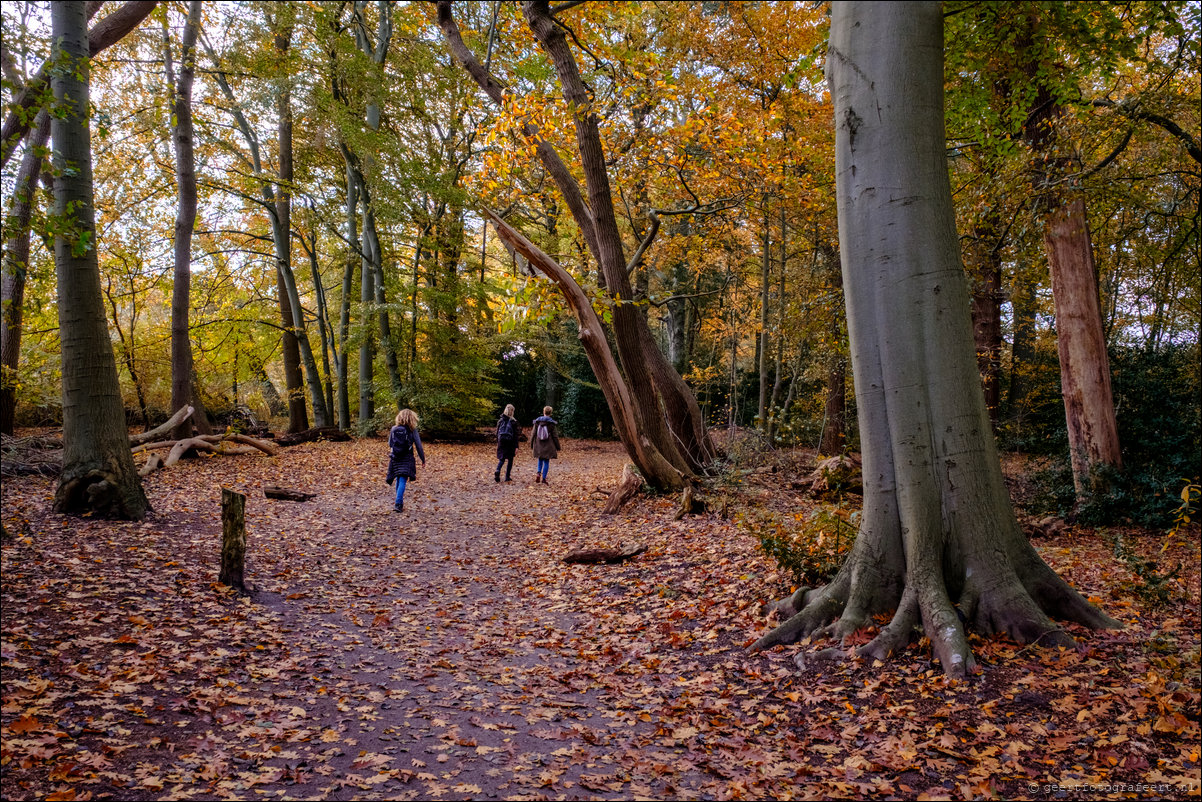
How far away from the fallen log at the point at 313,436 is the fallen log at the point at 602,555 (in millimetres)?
13498

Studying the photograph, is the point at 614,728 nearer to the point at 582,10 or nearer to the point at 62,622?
the point at 62,622

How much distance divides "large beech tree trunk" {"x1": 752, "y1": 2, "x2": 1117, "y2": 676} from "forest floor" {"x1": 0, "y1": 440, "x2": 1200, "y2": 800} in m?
0.30

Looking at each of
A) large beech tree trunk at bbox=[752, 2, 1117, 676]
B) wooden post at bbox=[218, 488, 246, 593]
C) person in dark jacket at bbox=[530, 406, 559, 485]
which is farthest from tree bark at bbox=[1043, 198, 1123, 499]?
wooden post at bbox=[218, 488, 246, 593]

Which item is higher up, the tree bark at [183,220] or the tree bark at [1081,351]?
the tree bark at [183,220]

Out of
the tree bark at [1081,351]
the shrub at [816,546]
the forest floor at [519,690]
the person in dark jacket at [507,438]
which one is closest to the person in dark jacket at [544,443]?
the person in dark jacket at [507,438]

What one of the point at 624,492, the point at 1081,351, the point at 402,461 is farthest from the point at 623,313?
the point at 1081,351

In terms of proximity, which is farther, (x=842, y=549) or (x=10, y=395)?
(x=10, y=395)

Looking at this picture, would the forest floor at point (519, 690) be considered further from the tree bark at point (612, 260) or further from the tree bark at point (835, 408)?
the tree bark at point (835, 408)

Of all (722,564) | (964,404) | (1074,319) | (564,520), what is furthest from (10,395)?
(1074,319)

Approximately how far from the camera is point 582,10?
10.9 meters

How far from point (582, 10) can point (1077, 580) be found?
431 inches

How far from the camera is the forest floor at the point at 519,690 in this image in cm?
309

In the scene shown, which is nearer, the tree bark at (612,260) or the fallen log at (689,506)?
the fallen log at (689,506)

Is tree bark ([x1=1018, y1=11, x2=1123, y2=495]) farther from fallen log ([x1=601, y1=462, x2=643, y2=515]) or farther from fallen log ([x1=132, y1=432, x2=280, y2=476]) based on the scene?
fallen log ([x1=132, y1=432, x2=280, y2=476])
